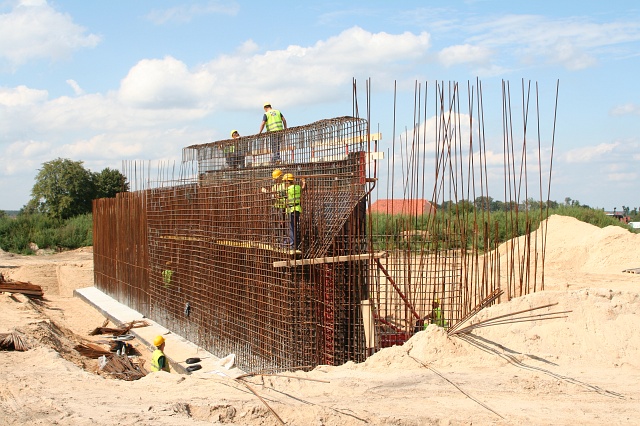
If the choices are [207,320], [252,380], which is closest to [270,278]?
[252,380]

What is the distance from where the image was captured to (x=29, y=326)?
10883 millimetres

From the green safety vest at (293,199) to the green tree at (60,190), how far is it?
3226 cm

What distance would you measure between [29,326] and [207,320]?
11.8 feet

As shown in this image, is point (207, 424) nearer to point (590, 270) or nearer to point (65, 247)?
point (590, 270)

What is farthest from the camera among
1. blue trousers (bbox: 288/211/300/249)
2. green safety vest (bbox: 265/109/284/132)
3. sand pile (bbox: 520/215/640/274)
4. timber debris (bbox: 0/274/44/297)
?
sand pile (bbox: 520/215/640/274)

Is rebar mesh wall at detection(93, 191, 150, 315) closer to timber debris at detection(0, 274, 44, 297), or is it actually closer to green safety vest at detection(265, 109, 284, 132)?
timber debris at detection(0, 274, 44, 297)

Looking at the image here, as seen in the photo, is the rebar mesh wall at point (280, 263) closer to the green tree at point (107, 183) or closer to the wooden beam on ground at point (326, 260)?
the wooden beam on ground at point (326, 260)

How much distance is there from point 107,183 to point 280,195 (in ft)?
111

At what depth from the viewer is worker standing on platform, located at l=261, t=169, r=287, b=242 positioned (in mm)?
7621

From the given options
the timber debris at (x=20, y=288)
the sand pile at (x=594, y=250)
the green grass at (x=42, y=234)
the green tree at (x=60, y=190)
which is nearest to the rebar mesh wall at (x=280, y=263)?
the timber debris at (x=20, y=288)

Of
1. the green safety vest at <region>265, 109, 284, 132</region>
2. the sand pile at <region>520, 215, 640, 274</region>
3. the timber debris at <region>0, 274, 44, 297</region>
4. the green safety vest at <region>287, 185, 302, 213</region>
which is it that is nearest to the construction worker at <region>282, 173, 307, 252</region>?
the green safety vest at <region>287, 185, 302, 213</region>

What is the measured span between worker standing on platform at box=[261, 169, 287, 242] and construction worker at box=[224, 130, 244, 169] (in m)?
4.66

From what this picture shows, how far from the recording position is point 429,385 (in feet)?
19.7

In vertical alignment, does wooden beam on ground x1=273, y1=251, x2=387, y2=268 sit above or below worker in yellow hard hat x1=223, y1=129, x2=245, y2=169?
below
